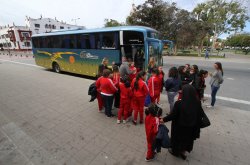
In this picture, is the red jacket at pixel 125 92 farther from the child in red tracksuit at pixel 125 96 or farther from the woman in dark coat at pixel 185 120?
the woman in dark coat at pixel 185 120

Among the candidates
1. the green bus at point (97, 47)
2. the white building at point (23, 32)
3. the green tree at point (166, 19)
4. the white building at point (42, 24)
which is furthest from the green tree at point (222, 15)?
the white building at point (42, 24)

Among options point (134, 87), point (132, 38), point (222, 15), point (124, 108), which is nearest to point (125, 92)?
point (134, 87)

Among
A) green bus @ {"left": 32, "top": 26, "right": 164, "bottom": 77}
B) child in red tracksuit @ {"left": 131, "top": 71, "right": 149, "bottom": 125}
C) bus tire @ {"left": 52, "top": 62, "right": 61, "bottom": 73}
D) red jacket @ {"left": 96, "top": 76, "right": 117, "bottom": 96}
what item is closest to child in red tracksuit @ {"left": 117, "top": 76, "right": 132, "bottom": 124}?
child in red tracksuit @ {"left": 131, "top": 71, "right": 149, "bottom": 125}

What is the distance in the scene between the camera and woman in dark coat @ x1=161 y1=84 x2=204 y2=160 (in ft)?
7.95

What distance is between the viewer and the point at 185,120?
101 inches

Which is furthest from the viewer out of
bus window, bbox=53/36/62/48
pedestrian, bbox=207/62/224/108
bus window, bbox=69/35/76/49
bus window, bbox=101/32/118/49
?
bus window, bbox=53/36/62/48

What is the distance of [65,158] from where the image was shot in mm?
3123

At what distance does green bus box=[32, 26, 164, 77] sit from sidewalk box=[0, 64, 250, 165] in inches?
131

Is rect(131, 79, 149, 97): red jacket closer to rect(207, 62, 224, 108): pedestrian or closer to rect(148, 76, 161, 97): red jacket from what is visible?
rect(148, 76, 161, 97): red jacket

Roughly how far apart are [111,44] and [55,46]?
5.63 meters

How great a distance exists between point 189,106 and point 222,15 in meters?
34.0

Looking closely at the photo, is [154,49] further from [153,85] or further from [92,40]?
[153,85]

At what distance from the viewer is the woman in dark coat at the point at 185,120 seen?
7.95ft

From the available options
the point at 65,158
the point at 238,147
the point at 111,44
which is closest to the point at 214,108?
the point at 238,147
